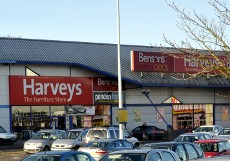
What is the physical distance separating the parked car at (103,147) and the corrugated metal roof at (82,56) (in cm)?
2084

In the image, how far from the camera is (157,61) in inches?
2029

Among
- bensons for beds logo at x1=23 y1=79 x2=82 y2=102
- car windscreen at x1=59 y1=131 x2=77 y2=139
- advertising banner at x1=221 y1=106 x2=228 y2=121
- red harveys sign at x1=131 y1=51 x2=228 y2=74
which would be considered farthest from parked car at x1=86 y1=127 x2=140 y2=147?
advertising banner at x1=221 y1=106 x2=228 y2=121

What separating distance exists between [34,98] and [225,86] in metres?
21.0

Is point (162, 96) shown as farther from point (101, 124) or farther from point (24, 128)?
point (24, 128)

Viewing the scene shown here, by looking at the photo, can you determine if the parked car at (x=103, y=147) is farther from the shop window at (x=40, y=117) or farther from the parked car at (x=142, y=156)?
the shop window at (x=40, y=117)

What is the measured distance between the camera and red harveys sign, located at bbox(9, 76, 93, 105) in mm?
45094

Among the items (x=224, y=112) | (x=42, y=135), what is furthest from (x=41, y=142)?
(x=224, y=112)

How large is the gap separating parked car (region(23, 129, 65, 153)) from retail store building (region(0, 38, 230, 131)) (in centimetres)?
1067

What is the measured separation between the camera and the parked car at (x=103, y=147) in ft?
78.5

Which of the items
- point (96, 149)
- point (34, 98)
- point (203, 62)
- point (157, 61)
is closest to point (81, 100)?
point (34, 98)

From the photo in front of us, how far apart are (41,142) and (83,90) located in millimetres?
16391

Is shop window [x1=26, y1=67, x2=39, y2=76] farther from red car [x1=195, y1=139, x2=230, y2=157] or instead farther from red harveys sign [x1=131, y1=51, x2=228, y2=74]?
red car [x1=195, y1=139, x2=230, y2=157]

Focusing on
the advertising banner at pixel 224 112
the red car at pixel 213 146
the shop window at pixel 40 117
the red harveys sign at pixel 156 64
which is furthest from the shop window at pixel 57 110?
the red car at pixel 213 146

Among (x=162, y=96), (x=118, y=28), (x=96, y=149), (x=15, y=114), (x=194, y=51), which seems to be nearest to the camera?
(x=194, y=51)
